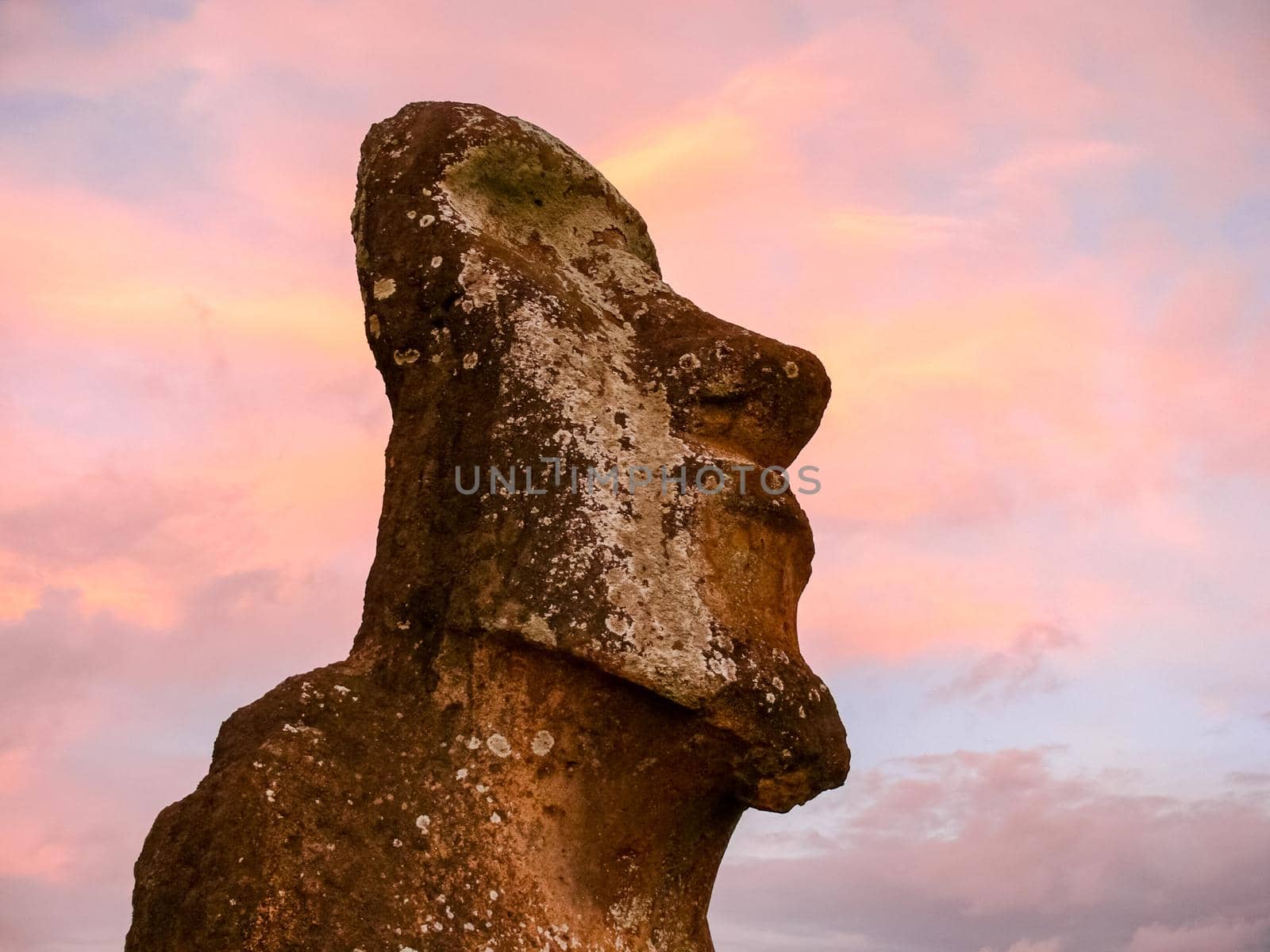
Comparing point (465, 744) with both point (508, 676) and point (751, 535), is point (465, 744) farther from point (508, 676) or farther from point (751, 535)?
point (751, 535)

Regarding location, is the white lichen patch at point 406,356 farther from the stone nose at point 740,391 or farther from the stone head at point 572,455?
the stone nose at point 740,391

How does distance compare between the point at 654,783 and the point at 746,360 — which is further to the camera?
the point at 746,360

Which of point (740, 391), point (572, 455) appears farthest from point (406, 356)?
point (740, 391)

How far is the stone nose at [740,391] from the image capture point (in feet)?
27.9

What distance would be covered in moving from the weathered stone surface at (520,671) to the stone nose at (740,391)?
1 cm

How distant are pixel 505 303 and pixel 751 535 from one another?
5.67 feet

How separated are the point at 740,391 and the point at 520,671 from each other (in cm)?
195

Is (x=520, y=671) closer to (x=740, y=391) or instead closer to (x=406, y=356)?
(x=406, y=356)

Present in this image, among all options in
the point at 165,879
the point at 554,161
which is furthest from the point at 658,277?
the point at 165,879

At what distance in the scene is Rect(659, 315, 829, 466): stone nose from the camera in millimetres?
8516

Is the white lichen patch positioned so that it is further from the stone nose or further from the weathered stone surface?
the stone nose

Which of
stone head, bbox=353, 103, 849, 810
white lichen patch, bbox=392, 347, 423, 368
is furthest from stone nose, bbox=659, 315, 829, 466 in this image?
white lichen patch, bbox=392, 347, 423, 368

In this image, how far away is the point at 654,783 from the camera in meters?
7.80

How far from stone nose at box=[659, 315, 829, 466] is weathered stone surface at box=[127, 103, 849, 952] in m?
0.01
